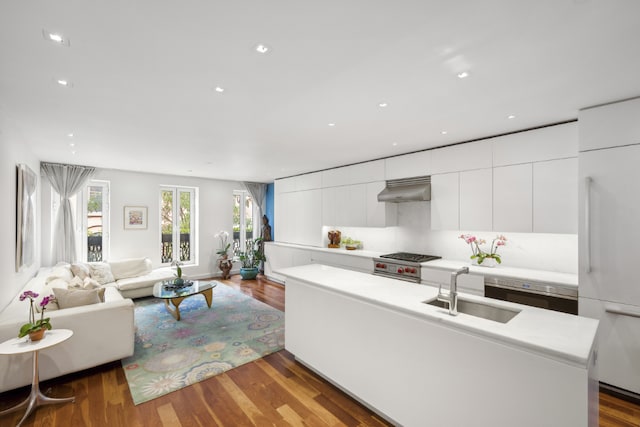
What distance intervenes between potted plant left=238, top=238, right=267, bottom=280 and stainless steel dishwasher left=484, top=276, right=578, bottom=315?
5.12 meters

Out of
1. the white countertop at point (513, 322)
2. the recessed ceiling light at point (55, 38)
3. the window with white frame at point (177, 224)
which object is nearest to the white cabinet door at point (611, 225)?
the white countertop at point (513, 322)

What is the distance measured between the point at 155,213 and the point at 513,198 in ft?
21.9

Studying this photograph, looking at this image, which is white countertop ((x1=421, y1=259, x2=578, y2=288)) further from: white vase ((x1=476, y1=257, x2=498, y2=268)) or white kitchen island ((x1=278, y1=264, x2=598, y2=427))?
white kitchen island ((x1=278, y1=264, x2=598, y2=427))

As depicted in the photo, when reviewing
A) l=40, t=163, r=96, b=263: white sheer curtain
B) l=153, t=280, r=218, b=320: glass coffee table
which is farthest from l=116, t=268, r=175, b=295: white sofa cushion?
l=40, t=163, r=96, b=263: white sheer curtain

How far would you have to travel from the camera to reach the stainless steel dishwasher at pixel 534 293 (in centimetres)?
273

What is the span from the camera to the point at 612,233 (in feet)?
8.00

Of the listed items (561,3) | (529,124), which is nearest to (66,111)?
(561,3)

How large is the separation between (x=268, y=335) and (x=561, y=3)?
12.9 feet

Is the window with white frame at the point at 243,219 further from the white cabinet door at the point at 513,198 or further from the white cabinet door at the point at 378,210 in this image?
the white cabinet door at the point at 513,198

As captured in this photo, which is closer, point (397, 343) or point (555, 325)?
point (555, 325)

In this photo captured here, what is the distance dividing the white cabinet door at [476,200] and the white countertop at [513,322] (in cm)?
167

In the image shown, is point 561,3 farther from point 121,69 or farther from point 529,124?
point 121,69

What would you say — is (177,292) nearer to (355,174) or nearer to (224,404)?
(224,404)

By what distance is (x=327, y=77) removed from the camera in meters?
2.01
